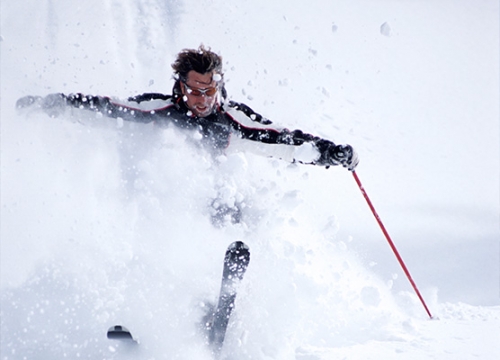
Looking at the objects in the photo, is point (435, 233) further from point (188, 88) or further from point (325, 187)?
point (188, 88)

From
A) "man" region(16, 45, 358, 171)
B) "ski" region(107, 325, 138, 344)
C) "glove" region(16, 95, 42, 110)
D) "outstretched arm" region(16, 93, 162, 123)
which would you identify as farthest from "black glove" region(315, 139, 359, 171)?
"glove" region(16, 95, 42, 110)

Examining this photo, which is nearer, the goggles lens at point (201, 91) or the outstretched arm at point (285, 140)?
the goggles lens at point (201, 91)

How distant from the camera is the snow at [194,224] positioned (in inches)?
131

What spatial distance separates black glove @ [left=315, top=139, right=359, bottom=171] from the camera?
349 cm

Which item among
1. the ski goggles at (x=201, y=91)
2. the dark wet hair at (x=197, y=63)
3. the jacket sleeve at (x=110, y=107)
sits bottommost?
the jacket sleeve at (x=110, y=107)

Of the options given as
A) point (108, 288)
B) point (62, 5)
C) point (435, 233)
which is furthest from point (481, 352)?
point (62, 5)

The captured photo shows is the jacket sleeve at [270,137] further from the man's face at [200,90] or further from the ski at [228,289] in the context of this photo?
the ski at [228,289]

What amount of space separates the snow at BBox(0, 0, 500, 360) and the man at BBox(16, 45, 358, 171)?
139mm

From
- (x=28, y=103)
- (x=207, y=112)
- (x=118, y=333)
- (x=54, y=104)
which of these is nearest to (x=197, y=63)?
(x=207, y=112)

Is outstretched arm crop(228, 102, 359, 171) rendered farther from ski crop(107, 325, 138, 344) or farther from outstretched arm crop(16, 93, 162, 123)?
ski crop(107, 325, 138, 344)

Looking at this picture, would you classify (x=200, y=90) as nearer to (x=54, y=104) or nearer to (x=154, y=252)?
(x=54, y=104)

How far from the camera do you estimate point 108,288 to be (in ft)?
11.8

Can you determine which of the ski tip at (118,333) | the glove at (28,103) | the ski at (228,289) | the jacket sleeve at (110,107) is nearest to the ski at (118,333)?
the ski tip at (118,333)

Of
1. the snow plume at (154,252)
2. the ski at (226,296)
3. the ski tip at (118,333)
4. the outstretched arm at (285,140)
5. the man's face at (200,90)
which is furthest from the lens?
the outstretched arm at (285,140)
